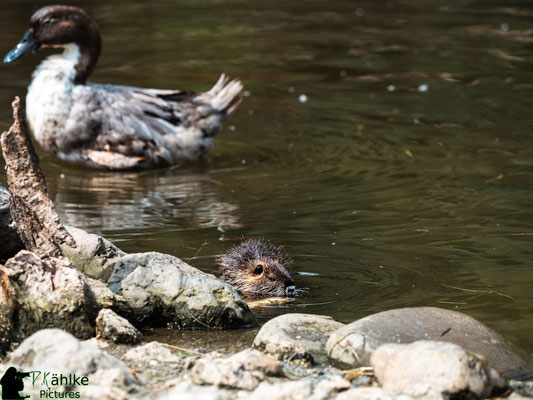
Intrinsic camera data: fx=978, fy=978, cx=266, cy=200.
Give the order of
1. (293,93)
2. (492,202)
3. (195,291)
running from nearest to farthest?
(195,291)
(492,202)
(293,93)

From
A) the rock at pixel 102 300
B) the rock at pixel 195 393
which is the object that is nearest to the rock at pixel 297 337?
the rock at pixel 195 393

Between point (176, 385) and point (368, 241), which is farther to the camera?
point (368, 241)

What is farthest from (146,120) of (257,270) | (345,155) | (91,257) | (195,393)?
(195,393)

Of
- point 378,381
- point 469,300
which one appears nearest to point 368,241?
point 469,300

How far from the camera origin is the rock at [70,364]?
452cm

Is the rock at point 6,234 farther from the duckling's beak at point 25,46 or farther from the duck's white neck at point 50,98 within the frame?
the duckling's beak at point 25,46

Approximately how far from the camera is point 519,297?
21.7 ft

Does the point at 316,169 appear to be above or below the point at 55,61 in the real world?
below

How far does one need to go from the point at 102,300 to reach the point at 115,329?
29 cm

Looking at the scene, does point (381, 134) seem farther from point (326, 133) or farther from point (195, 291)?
point (195, 291)

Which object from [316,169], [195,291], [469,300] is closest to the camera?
[195,291]

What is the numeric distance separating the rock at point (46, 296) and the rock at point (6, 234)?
38 cm

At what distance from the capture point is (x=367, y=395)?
4.60 metres

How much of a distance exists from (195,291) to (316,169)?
463 cm
